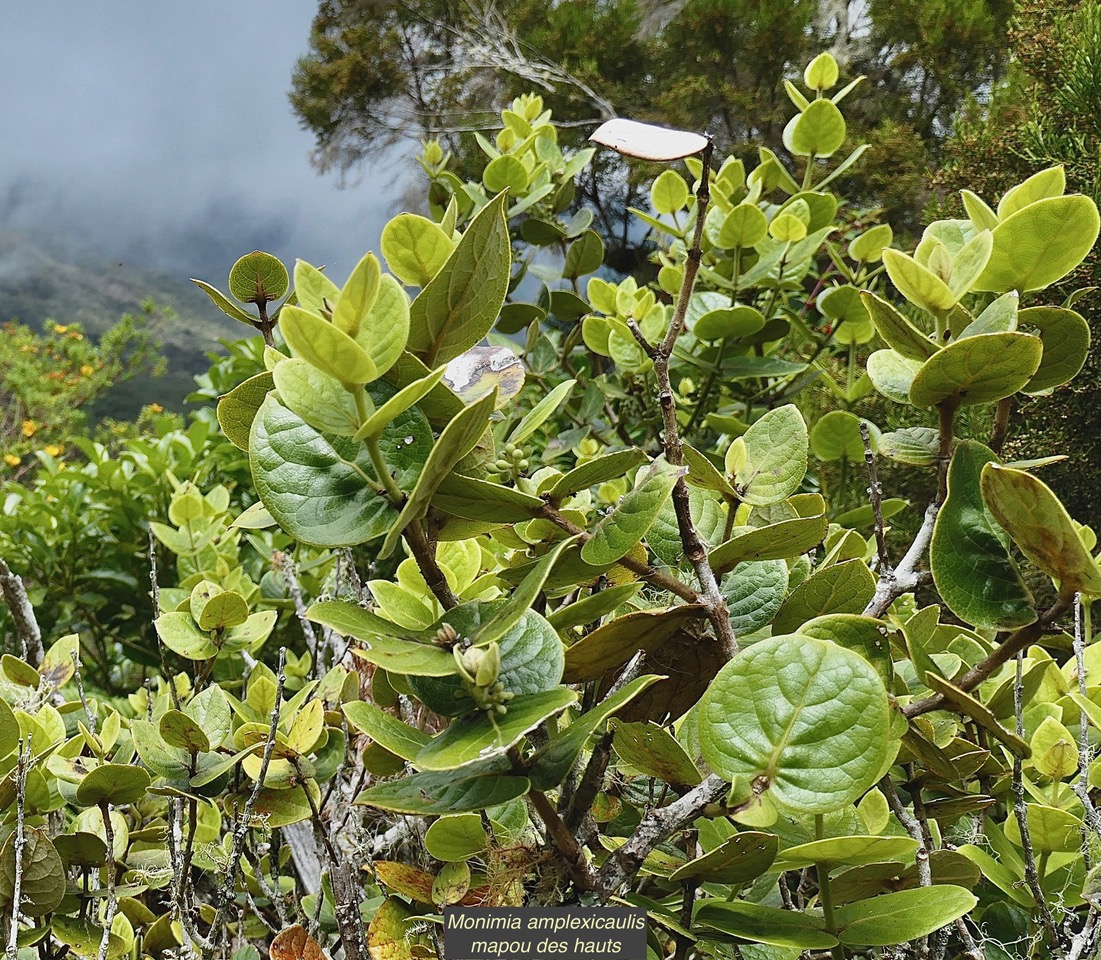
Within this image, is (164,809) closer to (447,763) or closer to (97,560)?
(447,763)

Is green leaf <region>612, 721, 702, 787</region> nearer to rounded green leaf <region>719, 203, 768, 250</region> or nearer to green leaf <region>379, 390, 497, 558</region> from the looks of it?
green leaf <region>379, 390, 497, 558</region>

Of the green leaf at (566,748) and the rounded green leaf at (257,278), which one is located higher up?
the rounded green leaf at (257,278)

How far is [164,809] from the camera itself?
918 millimetres

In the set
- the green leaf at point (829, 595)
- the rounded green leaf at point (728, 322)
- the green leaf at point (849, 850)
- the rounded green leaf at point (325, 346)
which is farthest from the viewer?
the rounded green leaf at point (728, 322)

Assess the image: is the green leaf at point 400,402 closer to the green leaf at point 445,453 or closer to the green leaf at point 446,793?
the green leaf at point 445,453

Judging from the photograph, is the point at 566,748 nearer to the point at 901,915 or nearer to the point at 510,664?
the point at 510,664

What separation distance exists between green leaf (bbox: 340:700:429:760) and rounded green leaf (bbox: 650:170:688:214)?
3.96 feet

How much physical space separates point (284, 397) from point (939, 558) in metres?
0.34

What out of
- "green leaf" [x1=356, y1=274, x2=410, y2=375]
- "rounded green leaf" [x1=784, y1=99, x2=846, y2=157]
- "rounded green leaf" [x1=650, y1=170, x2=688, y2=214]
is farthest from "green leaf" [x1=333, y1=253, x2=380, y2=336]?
"rounded green leaf" [x1=650, y1=170, x2=688, y2=214]

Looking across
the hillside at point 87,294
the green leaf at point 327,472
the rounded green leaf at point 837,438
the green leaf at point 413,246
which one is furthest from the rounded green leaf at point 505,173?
the hillside at point 87,294

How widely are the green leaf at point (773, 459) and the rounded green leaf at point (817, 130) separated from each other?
30.7 inches

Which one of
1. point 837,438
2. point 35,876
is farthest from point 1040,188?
point 35,876

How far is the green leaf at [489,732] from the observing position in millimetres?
351

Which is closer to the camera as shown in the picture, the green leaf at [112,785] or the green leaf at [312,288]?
the green leaf at [312,288]
